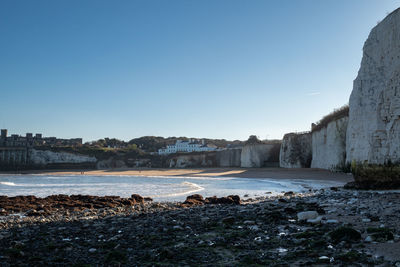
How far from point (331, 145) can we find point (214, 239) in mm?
24662

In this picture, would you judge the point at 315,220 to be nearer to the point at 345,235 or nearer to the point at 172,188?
the point at 345,235

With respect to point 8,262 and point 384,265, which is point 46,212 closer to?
point 8,262

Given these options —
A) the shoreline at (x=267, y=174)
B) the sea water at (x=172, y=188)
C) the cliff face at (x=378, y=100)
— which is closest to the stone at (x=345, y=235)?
the sea water at (x=172, y=188)

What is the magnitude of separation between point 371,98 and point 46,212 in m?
18.6

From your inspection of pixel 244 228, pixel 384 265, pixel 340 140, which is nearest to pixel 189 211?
pixel 244 228

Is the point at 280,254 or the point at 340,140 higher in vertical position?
the point at 340,140

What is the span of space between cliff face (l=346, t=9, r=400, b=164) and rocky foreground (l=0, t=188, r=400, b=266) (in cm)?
965

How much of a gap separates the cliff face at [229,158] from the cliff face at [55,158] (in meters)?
23.3

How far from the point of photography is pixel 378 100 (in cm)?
1733

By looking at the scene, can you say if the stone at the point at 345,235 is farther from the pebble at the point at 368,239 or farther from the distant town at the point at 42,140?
the distant town at the point at 42,140

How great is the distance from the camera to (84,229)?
6.29m

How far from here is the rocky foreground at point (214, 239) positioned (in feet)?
13.0

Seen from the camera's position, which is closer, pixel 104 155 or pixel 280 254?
pixel 280 254

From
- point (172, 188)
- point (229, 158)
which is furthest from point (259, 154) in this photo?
point (172, 188)
